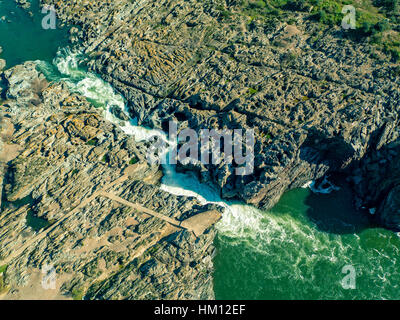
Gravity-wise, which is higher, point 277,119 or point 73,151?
point 277,119

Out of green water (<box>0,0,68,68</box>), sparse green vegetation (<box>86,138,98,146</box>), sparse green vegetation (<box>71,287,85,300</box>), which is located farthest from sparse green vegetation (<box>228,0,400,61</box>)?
sparse green vegetation (<box>71,287,85,300</box>)

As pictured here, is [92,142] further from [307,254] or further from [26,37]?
[307,254]

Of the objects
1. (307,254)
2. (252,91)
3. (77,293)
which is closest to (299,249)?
(307,254)

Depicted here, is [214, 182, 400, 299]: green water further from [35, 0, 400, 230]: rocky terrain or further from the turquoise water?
[35, 0, 400, 230]: rocky terrain

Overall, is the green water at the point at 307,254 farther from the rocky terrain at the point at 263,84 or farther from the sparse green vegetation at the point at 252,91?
the sparse green vegetation at the point at 252,91
